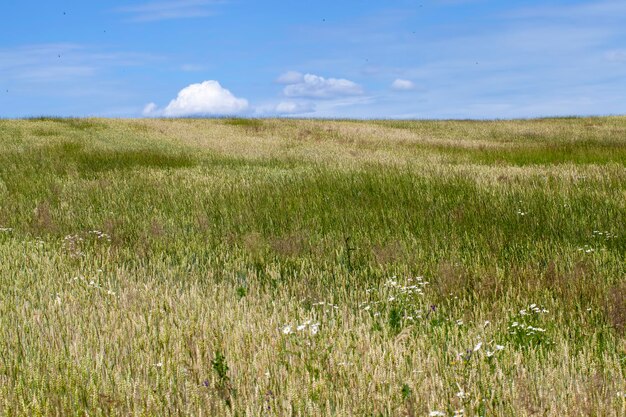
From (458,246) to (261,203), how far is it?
379 cm

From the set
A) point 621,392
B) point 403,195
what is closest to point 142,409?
point 621,392

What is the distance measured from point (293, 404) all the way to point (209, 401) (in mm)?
418

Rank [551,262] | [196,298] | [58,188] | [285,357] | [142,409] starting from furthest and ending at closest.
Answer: [58,188]
[551,262]
[196,298]
[285,357]
[142,409]

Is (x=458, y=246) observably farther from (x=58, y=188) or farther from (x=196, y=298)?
(x=58, y=188)

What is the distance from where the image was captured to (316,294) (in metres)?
5.45

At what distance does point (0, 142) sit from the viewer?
2045cm

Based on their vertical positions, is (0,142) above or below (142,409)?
above

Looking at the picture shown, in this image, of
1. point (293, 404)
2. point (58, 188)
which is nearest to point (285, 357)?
point (293, 404)

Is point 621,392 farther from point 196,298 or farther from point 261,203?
point 261,203

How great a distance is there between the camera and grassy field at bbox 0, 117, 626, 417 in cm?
318

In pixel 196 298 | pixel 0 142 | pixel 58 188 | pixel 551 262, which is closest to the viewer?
pixel 196 298

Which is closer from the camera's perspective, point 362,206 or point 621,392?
point 621,392

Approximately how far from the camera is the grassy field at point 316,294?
3.18 meters

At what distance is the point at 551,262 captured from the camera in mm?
6086
